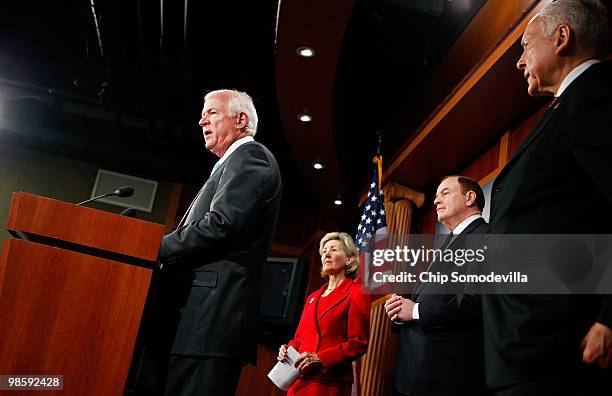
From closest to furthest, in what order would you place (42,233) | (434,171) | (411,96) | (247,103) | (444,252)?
(42,233)
(247,103)
(444,252)
(434,171)
(411,96)

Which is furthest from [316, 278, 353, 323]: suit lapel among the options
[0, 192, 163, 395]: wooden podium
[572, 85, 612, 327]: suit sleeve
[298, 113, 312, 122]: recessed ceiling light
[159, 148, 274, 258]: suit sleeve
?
[298, 113, 312, 122]: recessed ceiling light

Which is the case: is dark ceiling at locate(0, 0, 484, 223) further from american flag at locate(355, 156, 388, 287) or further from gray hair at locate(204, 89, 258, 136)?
gray hair at locate(204, 89, 258, 136)

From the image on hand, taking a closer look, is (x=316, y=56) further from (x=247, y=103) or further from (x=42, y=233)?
(x=42, y=233)

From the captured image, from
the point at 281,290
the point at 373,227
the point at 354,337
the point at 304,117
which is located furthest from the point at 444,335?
the point at 304,117

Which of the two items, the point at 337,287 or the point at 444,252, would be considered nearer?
the point at 444,252

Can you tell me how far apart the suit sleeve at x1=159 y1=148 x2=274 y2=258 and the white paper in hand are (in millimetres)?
1196

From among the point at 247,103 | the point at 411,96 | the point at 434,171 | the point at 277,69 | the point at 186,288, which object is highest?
the point at 411,96

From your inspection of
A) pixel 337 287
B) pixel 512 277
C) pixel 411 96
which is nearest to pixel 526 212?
pixel 512 277

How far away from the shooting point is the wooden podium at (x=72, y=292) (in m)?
1.68

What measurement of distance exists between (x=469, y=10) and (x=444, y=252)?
2.85 m

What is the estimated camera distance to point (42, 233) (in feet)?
5.75

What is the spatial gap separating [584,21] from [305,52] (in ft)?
10.8

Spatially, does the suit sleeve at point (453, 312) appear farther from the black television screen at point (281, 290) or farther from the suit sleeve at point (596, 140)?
the black television screen at point (281, 290)

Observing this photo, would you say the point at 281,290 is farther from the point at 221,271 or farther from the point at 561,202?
the point at 561,202
